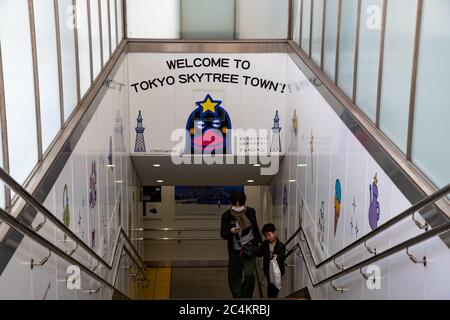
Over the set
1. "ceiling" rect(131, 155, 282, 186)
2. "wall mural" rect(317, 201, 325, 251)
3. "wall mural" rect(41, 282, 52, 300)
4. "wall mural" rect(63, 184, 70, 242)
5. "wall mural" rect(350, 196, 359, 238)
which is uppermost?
"wall mural" rect(63, 184, 70, 242)

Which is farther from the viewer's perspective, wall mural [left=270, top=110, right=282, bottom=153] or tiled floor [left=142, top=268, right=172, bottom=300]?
tiled floor [left=142, top=268, right=172, bottom=300]

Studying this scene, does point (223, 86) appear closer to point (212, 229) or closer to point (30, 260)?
point (212, 229)

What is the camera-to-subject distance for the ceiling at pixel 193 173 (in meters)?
12.6

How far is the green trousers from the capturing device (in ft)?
32.5

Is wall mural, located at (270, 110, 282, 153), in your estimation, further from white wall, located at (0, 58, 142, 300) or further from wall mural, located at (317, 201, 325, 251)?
wall mural, located at (317, 201, 325, 251)

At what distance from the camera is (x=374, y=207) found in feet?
19.4

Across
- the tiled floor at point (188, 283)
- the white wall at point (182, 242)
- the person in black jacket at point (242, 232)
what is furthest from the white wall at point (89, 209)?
the white wall at point (182, 242)

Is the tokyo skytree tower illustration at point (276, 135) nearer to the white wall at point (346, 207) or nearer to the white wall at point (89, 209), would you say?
the white wall at point (346, 207)

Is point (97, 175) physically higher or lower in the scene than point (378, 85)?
lower

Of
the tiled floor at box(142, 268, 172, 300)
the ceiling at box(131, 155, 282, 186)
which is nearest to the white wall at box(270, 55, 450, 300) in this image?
the ceiling at box(131, 155, 282, 186)

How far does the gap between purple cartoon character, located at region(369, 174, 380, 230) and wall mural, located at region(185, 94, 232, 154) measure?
587 cm
